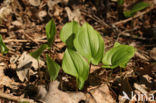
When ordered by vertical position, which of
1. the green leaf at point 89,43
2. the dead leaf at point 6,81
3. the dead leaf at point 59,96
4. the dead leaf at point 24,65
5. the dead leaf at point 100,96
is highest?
the green leaf at point 89,43

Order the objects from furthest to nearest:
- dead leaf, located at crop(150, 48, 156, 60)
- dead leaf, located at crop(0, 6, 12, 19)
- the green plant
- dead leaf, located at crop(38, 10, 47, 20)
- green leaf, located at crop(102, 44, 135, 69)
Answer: dead leaf, located at crop(38, 10, 47, 20)
dead leaf, located at crop(0, 6, 12, 19)
dead leaf, located at crop(150, 48, 156, 60)
green leaf, located at crop(102, 44, 135, 69)
the green plant

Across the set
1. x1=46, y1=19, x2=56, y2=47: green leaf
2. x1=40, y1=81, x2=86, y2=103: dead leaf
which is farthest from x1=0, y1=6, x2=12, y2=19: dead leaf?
x1=40, y1=81, x2=86, y2=103: dead leaf

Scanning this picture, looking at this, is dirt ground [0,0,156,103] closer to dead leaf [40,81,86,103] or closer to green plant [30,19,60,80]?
dead leaf [40,81,86,103]

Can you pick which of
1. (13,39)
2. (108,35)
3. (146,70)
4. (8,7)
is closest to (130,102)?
(146,70)

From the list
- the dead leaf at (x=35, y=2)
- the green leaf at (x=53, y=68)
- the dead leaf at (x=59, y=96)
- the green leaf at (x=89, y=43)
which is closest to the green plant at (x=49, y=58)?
the green leaf at (x=53, y=68)

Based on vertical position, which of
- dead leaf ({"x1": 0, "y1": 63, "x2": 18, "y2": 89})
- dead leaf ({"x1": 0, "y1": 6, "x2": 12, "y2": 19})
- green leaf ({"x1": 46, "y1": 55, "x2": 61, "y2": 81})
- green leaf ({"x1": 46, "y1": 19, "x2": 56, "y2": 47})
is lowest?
dead leaf ({"x1": 0, "y1": 63, "x2": 18, "y2": 89})

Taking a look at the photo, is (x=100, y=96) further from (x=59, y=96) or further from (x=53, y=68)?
(x=53, y=68)

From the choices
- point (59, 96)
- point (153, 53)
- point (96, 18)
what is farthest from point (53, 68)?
point (96, 18)

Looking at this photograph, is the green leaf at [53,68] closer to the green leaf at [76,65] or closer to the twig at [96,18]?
the green leaf at [76,65]
